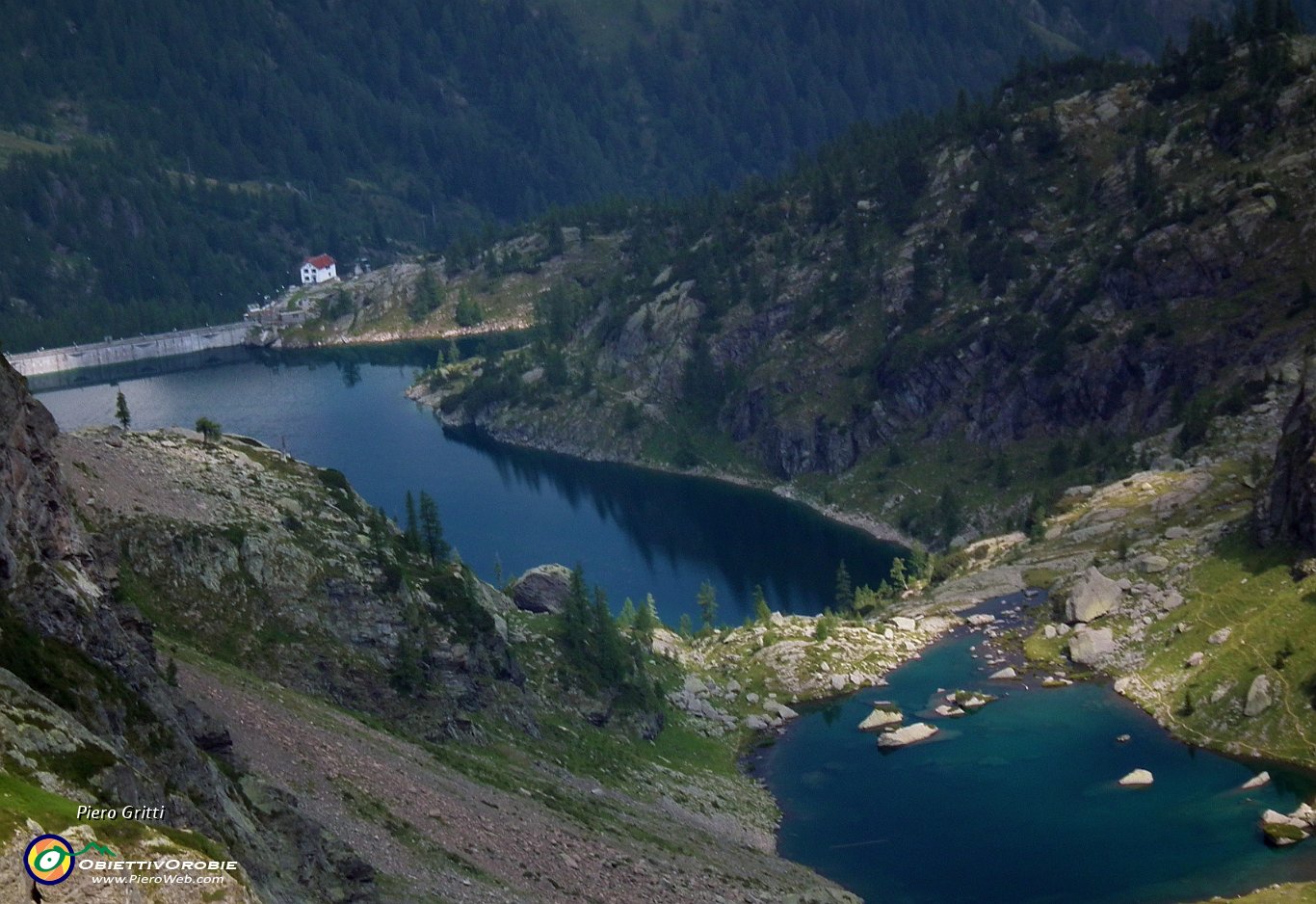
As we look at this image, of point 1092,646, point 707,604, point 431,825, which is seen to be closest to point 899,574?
point 707,604

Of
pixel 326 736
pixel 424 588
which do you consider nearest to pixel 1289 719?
pixel 424 588

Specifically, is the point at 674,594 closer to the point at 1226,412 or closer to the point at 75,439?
the point at 1226,412

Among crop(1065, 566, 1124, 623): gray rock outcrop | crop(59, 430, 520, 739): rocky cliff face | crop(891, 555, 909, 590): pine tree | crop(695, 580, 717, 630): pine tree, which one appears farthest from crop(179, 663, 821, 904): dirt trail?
crop(891, 555, 909, 590): pine tree

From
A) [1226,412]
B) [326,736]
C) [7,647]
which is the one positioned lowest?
[1226,412]

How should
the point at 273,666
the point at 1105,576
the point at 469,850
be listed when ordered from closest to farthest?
the point at 469,850, the point at 273,666, the point at 1105,576

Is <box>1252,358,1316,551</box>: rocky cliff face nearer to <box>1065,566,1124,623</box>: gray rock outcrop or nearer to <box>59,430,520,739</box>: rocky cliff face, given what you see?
<box>1065,566,1124,623</box>: gray rock outcrop

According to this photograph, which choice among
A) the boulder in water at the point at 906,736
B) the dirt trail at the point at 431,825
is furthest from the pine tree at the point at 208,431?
the boulder in water at the point at 906,736

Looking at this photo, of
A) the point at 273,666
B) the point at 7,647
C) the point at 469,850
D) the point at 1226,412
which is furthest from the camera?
the point at 1226,412
